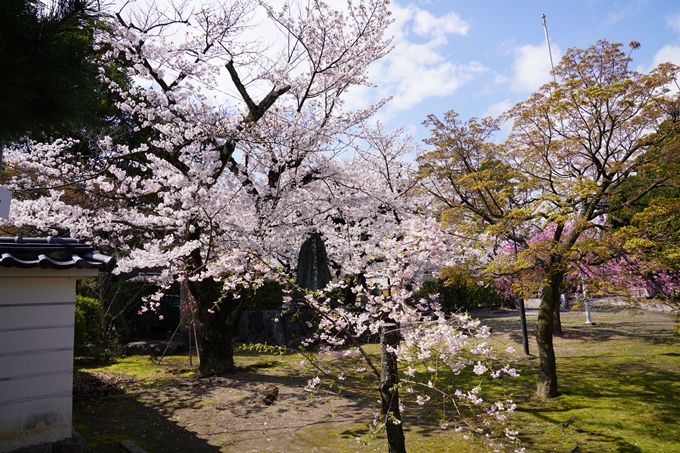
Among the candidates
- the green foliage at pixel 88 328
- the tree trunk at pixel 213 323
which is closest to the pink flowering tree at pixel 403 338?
the tree trunk at pixel 213 323

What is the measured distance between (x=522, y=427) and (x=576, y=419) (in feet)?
2.81

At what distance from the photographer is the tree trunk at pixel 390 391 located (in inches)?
155

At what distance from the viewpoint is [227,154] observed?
8125 mm

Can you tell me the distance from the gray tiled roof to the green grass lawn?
7.61 ft

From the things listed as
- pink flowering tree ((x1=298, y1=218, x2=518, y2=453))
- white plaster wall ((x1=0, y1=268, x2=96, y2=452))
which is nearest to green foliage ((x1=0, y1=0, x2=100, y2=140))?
white plaster wall ((x1=0, y1=268, x2=96, y2=452))

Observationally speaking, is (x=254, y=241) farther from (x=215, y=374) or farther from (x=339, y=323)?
(x=339, y=323)

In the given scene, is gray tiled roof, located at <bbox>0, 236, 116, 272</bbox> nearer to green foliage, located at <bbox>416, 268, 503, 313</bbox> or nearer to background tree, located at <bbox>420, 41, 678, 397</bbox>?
background tree, located at <bbox>420, 41, 678, 397</bbox>

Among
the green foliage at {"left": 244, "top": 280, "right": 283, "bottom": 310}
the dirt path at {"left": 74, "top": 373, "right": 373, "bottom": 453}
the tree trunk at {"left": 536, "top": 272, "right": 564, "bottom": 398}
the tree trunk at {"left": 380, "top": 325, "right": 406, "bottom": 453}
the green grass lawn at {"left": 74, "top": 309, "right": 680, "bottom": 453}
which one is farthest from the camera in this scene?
the green foliage at {"left": 244, "top": 280, "right": 283, "bottom": 310}

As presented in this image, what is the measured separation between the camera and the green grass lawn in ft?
16.8

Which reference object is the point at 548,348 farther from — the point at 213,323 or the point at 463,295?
the point at 463,295

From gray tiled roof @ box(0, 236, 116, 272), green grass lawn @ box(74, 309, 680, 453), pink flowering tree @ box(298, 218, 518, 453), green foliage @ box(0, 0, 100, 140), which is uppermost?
green foliage @ box(0, 0, 100, 140)

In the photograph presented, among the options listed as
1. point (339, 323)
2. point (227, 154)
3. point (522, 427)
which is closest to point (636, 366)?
A: point (522, 427)

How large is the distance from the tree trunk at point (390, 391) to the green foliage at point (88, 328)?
27.6 feet

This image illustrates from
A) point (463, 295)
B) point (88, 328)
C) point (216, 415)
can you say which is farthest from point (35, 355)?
point (463, 295)
